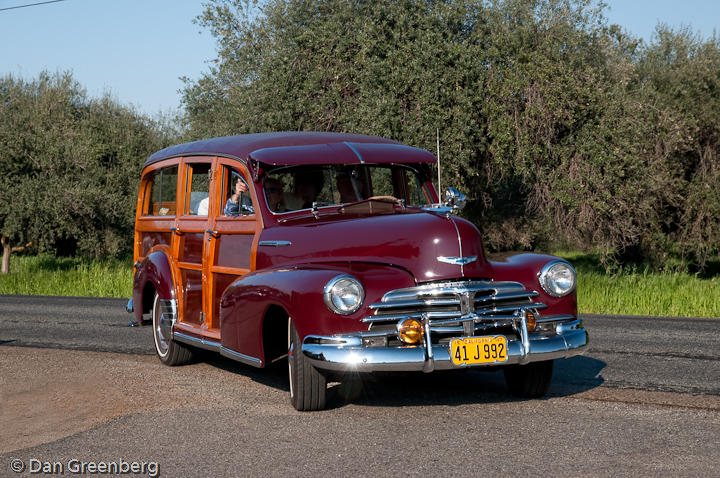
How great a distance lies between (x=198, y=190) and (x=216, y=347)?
5.77 ft

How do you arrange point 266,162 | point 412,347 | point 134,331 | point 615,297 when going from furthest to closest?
point 615,297
point 134,331
point 266,162
point 412,347

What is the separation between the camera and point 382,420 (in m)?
6.18

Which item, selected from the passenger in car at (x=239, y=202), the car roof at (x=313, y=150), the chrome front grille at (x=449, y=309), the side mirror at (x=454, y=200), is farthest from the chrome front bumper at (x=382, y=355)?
the car roof at (x=313, y=150)

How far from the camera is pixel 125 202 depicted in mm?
33094

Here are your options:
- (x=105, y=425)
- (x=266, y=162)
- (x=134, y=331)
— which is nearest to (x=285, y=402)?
(x=105, y=425)

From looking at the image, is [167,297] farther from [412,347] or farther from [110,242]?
[110,242]

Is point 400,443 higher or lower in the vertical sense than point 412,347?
lower

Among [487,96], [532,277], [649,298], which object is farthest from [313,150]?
[487,96]

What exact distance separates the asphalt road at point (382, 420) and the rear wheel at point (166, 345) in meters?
0.13

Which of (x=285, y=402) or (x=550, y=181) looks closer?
(x=285, y=402)

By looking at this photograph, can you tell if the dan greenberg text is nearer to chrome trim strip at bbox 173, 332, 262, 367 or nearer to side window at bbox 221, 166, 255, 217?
chrome trim strip at bbox 173, 332, 262, 367

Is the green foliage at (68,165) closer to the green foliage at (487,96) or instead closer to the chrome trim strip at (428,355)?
the green foliage at (487,96)

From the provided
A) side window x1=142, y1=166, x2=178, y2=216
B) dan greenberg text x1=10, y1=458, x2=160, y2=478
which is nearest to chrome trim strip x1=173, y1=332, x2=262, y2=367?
side window x1=142, y1=166, x2=178, y2=216

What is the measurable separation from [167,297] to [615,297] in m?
10.3
